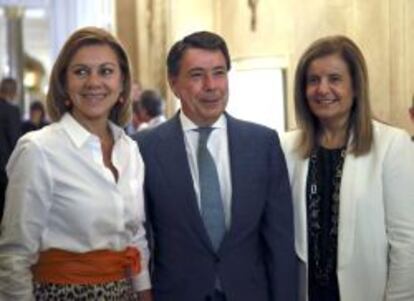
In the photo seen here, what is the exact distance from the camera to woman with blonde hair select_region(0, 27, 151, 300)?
8.02ft

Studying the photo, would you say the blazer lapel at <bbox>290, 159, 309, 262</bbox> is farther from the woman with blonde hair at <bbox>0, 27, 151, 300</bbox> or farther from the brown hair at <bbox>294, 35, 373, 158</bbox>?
the woman with blonde hair at <bbox>0, 27, 151, 300</bbox>

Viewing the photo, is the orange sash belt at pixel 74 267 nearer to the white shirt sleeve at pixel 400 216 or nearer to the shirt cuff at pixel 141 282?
the shirt cuff at pixel 141 282

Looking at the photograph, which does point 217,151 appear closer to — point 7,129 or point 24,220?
point 24,220

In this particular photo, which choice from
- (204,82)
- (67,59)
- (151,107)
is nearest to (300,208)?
(204,82)

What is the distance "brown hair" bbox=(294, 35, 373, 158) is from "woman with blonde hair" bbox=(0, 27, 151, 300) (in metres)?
0.67

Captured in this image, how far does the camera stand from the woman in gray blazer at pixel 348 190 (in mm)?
2812

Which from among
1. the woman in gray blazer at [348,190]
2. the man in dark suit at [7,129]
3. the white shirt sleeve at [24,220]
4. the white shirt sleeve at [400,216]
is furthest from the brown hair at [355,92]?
the man in dark suit at [7,129]

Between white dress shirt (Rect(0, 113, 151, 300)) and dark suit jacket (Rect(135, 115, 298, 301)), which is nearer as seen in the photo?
white dress shirt (Rect(0, 113, 151, 300))

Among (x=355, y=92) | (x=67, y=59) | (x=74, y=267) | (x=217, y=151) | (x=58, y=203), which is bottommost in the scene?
(x=74, y=267)

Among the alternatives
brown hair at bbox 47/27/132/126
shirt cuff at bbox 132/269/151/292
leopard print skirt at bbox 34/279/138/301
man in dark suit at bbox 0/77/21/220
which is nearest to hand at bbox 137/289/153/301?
shirt cuff at bbox 132/269/151/292

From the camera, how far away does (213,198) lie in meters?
2.73

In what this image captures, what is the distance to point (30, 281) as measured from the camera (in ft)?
8.05

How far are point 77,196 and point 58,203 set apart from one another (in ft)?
0.20

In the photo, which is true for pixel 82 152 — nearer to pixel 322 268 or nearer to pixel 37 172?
pixel 37 172
